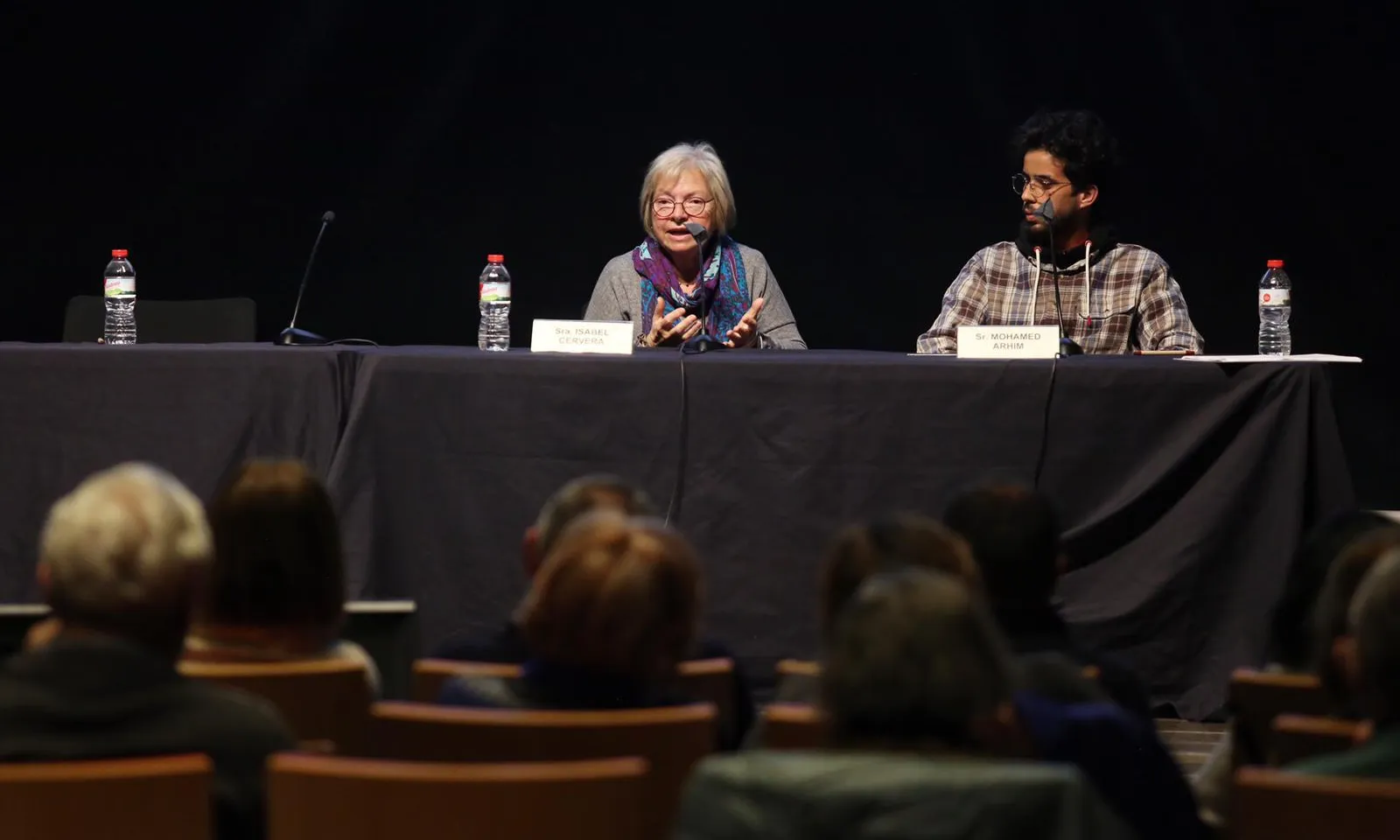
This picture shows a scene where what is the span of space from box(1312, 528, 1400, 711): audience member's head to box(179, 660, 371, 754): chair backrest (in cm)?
103

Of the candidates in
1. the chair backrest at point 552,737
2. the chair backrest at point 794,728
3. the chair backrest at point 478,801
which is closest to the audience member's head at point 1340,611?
the chair backrest at point 794,728

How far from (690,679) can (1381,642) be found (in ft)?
2.71

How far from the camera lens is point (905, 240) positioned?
5.61 meters

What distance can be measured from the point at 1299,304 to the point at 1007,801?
438cm

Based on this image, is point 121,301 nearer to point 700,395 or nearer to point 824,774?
point 700,395

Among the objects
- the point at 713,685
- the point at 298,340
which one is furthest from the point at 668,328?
the point at 713,685

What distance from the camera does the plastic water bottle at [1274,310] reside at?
4.10 metres

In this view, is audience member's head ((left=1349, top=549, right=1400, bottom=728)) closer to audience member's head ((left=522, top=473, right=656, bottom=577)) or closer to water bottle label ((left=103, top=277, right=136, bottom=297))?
audience member's head ((left=522, top=473, right=656, bottom=577))

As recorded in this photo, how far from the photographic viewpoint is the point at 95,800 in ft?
5.06

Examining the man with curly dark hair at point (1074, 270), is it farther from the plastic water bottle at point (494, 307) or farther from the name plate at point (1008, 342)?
the plastic water bottle at point (494, 307)

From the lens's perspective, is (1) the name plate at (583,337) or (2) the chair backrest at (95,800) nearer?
(2) the chair backrest at (95,800)

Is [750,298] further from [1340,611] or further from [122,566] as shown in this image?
[122,566]

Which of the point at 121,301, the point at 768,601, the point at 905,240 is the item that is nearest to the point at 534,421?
the point at 768,601

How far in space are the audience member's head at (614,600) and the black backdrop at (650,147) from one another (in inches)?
153
